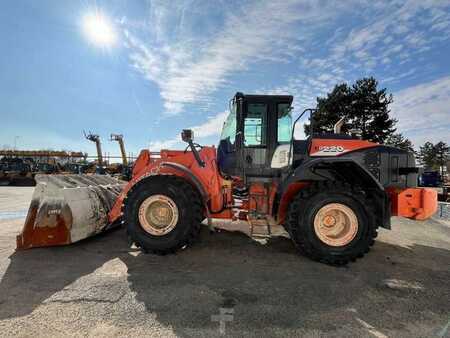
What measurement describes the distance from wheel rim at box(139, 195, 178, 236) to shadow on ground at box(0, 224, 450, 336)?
1.41 ft

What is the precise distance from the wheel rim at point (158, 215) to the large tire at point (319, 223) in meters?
1.78

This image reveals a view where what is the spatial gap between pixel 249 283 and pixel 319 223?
58.7 inches

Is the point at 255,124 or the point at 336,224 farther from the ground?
the point at 255,124

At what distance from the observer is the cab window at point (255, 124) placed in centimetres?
436

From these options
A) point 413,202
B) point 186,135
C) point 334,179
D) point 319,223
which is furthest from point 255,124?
point 413,202

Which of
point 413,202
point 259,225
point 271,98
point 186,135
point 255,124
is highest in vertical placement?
point 271,98

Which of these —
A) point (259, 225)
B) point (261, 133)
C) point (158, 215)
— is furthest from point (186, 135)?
point (259, 225)

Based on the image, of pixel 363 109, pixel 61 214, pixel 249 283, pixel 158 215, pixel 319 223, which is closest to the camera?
pixel 249 283

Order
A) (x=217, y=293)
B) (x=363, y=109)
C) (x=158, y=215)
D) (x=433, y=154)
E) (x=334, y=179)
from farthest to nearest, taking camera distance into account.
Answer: (x=433, y=154) < (x=363, y=109) < (x=334, y=179) < (x=158, y=215) < (x=217, y=293)

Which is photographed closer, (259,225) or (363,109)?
(259,225)

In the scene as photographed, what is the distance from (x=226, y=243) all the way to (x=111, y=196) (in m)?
2.50

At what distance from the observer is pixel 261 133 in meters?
4.39

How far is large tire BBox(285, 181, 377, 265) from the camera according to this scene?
3.82 metres

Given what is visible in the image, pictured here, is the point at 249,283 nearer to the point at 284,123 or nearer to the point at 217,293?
the point at 217,293
